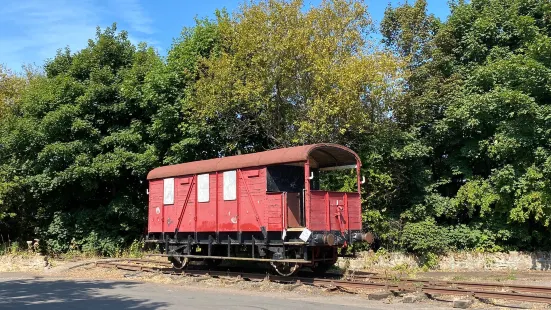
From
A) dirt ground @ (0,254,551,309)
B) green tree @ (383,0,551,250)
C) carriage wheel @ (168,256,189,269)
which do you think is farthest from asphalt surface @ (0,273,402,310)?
green tree @ (383,0,551,250)

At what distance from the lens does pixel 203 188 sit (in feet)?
53.7

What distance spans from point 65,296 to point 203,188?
5.45m

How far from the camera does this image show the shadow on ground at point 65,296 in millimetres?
10656

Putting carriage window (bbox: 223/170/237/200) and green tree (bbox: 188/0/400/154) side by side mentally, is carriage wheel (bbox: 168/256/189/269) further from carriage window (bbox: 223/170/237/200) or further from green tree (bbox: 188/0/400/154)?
green tree (bbox: 188/0/400/154)

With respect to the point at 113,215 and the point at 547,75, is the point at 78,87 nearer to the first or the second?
the point at 113,215

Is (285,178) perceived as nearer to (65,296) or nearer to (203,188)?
(203,188)

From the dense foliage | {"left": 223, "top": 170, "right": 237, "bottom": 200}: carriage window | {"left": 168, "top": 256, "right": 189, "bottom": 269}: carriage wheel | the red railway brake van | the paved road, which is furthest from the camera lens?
the dense foliage

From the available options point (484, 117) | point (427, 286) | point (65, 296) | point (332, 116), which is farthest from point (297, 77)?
point (65, 296)

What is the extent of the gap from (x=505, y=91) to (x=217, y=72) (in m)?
11.1

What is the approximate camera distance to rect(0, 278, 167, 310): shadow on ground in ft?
35.0

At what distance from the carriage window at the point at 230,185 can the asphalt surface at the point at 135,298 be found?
311cm

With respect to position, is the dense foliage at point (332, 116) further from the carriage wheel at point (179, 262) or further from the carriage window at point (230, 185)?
the carriage wheel at point (179, 262)

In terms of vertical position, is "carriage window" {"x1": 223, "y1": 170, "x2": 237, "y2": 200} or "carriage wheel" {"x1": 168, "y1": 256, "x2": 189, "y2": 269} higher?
"carriage window" {"x1": 223, "y1": 170, "x2": 237, "y2": 200}

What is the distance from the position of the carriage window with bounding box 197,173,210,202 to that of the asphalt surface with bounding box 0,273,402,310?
317cm
